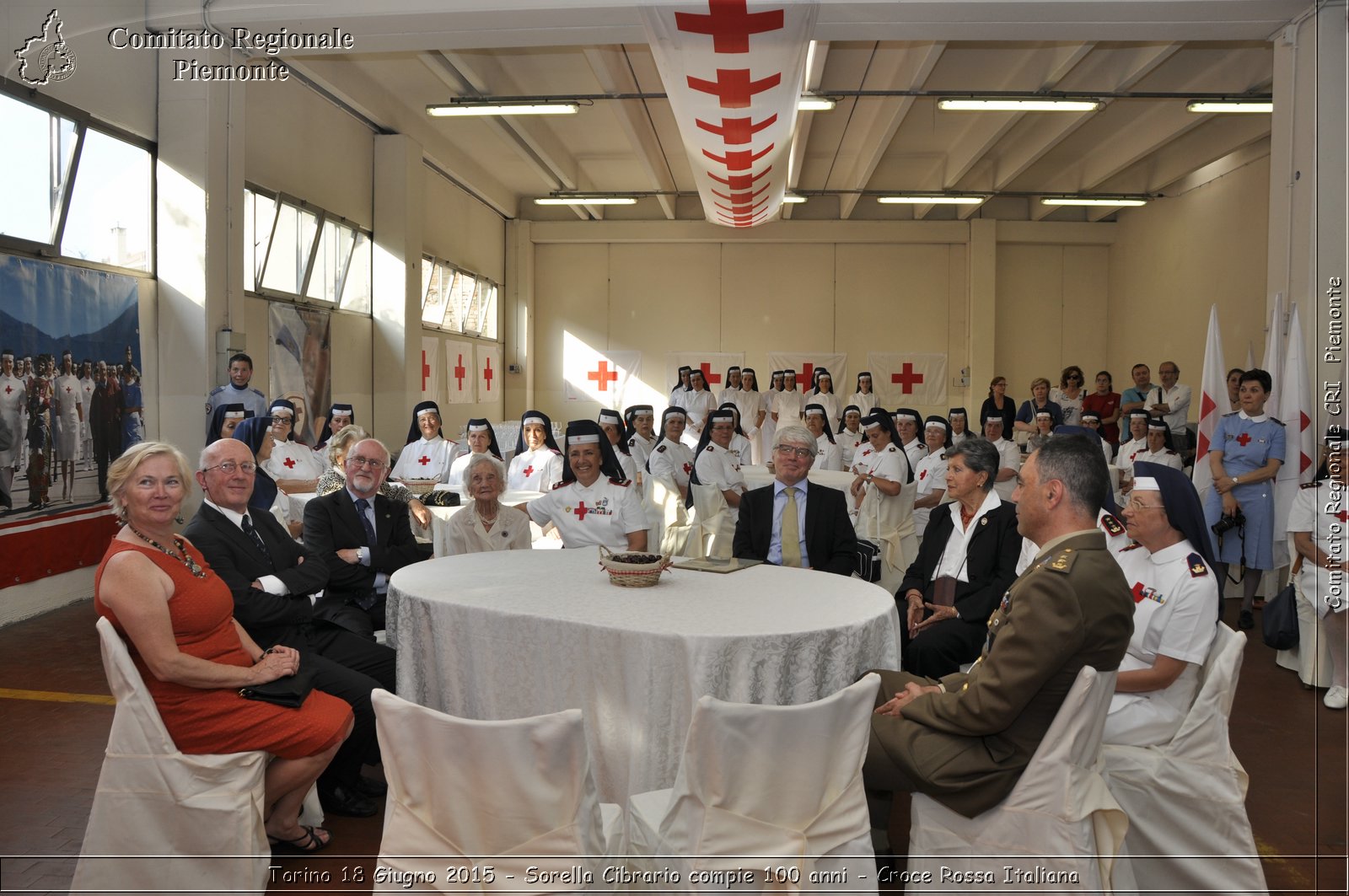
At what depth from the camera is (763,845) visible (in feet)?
6.05

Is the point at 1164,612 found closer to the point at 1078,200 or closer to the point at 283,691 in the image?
the point at 283,691

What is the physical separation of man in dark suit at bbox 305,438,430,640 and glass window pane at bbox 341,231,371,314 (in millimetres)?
6813

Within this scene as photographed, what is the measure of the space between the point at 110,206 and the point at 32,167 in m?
0.75

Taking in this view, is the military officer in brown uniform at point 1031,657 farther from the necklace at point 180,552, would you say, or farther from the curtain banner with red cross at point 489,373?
the curtain banner with red cross at point 489,373

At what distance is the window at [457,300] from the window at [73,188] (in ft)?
16.2

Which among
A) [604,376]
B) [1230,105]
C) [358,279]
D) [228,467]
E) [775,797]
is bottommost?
[775,797]

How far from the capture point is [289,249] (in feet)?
27.6

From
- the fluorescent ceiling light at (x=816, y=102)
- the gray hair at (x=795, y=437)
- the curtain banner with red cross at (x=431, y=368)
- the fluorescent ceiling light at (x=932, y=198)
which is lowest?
the gray hair at (x=795, y=437)

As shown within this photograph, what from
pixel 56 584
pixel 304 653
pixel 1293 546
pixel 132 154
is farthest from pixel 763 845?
pixel 132 154

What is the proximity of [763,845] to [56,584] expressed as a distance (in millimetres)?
5371

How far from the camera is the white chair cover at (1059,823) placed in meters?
1.98

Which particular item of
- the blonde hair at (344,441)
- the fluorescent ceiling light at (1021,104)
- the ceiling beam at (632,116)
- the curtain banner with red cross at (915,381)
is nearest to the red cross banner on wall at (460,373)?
the ceiling beam at (632,116)

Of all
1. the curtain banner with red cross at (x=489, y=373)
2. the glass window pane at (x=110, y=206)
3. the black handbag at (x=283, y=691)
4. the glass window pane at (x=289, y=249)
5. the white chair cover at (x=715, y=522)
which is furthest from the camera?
the curtain banner with red cross at (x=489, y=373)

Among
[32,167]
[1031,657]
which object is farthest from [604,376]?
[1031,657]
